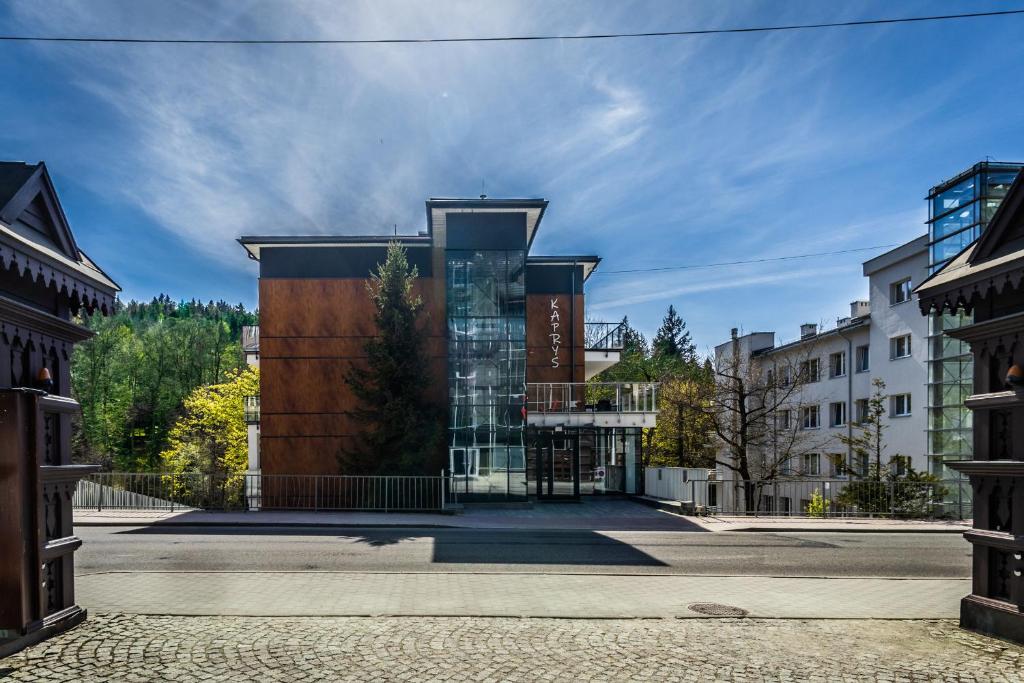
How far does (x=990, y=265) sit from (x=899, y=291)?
2491 cm

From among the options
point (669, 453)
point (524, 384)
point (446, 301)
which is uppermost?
point (446, 301)

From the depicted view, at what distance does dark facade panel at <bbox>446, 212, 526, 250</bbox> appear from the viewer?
75.8ft

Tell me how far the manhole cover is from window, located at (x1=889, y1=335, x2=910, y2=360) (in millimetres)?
23331

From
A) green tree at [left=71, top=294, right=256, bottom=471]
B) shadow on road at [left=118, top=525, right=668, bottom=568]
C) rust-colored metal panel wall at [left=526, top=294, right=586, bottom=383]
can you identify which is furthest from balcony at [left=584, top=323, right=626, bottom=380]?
green tree at [left=71, top=294, right=256, bottom=471]

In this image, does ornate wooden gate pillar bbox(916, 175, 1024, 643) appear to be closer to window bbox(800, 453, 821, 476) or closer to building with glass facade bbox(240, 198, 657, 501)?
building with glass facade bbox(240, 198, 657, 501)

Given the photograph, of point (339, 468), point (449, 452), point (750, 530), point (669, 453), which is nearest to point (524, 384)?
point (449, 452)

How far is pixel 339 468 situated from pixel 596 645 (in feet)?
56.6

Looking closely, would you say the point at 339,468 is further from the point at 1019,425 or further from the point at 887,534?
the point at 1019,425

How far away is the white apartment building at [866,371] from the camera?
27.1 m

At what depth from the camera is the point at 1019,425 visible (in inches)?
256

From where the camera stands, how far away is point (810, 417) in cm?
3584

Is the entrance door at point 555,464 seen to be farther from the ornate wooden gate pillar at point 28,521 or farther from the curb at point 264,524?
the ornate wooden gate pillar at point 28,521

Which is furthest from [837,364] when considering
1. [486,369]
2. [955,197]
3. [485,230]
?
[485,230]

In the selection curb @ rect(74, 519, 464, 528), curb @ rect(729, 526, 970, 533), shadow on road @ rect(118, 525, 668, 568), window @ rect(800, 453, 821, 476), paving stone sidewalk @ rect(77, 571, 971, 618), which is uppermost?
paving stone sidewalk @ rect(77, 571, 971, 618)
